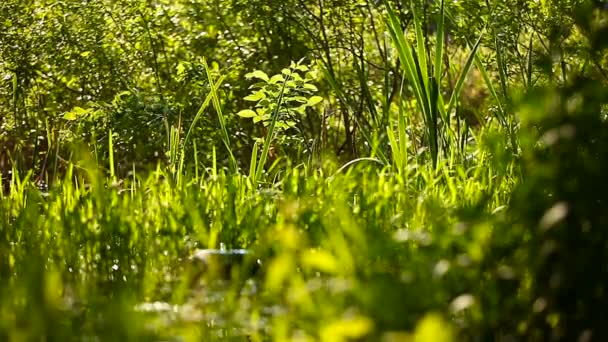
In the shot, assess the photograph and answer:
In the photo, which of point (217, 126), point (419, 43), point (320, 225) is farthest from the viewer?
point (217, 126)

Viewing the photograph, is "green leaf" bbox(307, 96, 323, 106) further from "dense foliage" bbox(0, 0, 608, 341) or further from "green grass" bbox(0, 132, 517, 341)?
"green grass" bbox(0, 132, 517, 341)

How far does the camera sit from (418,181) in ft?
10.6

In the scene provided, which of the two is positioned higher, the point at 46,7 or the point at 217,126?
the point at 46,7

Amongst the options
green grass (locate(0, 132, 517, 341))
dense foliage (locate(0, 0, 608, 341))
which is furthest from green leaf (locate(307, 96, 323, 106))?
green grass (locate(0, 132, 517, 341))

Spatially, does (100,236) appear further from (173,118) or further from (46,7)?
(46,7)

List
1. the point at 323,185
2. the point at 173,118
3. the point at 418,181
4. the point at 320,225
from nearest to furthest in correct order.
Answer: the point at 320,225, the point at 323,185, the point at 418,181, the point at 173,118

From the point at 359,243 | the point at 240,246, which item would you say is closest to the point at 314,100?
the point at 240,246

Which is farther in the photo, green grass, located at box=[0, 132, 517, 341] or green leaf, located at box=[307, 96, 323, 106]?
green leaf, located at box=[307, 96, 323, 106]

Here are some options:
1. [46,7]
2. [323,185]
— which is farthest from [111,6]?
[323,185]

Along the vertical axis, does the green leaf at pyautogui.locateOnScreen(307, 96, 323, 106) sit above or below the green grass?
below

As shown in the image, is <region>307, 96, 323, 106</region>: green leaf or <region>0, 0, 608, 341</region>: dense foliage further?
<region>307, 96, 323, 106</region>: green leaf

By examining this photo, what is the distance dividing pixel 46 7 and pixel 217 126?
1368 millimetres

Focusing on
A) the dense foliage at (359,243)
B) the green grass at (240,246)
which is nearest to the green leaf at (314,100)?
the dense foliage at (359,243)

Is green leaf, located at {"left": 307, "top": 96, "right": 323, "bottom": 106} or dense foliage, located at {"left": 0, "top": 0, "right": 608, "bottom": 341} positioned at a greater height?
dense foliage, located at {"left": 0, "top": 0, "right": 608, "bottom": 341}
